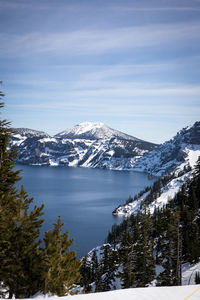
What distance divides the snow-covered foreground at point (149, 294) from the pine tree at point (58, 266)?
2.44m

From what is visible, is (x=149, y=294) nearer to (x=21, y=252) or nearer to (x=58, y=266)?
(x=58, y=266)

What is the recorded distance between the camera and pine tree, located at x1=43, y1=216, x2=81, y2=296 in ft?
54.9

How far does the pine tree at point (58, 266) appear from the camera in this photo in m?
16.7

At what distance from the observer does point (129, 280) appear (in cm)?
3803

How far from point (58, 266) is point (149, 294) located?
6.96 meters

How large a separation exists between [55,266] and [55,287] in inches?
67.4

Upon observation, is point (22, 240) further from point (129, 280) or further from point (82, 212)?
point (82, 212)

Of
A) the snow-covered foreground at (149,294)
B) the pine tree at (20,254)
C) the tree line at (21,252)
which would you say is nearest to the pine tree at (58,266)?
the tree line at (21,252)

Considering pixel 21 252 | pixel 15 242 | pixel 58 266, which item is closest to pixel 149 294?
pixel 58 266

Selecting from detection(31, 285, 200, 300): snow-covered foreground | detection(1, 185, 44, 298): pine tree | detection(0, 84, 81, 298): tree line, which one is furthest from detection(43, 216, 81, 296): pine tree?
detection(31, 285, 200, 300): snow-covered foreground

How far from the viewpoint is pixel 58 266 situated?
17.5 m

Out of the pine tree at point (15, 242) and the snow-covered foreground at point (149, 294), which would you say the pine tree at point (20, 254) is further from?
the snow-covered foreground at point (149, 294)

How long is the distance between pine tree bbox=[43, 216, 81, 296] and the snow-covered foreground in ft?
7.99

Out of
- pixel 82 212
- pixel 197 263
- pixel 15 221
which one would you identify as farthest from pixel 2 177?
pixel 82 212
